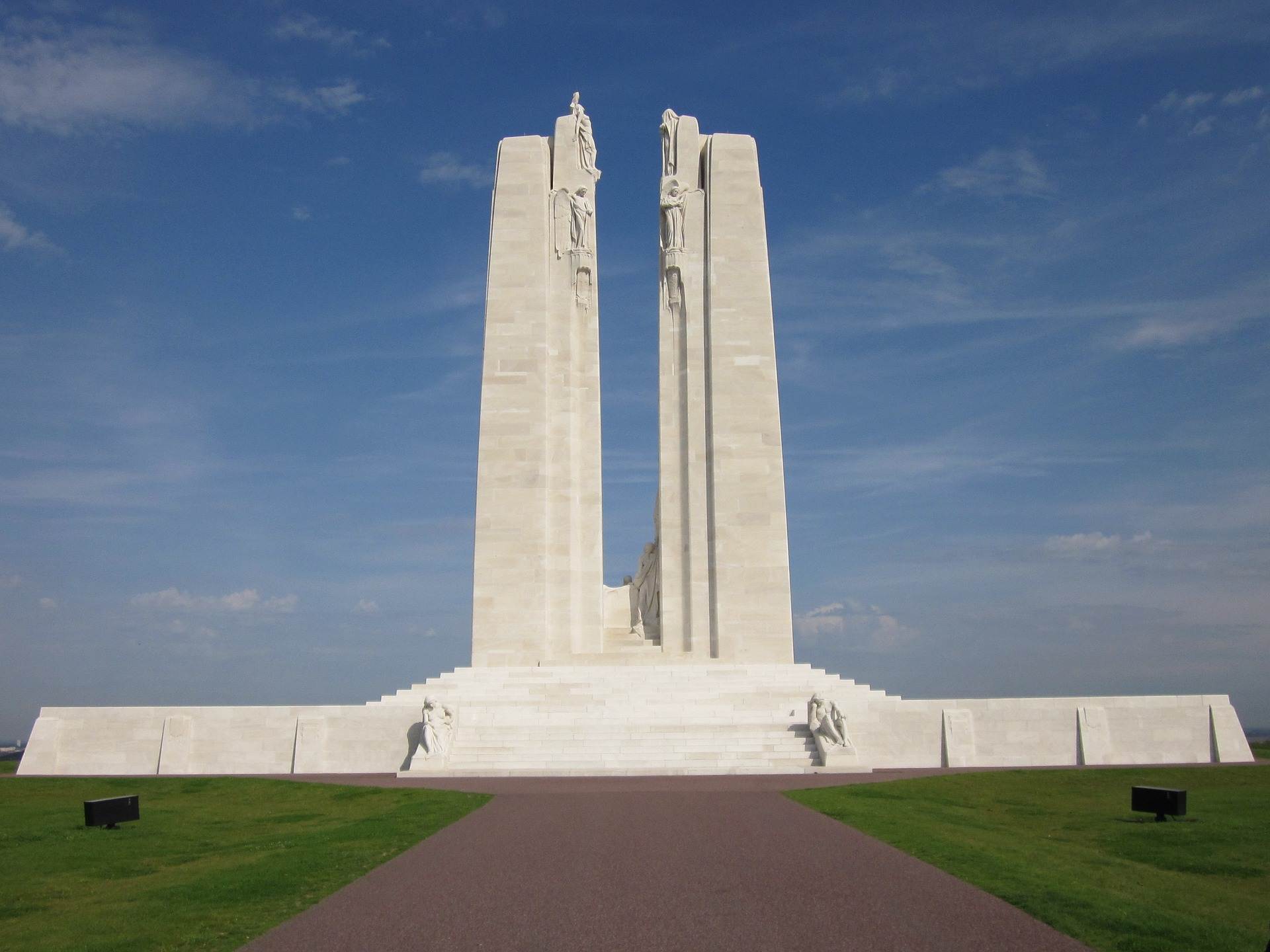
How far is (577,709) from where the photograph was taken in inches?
906

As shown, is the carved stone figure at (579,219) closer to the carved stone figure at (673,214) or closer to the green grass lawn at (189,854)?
the carved stone figure at (673,214)

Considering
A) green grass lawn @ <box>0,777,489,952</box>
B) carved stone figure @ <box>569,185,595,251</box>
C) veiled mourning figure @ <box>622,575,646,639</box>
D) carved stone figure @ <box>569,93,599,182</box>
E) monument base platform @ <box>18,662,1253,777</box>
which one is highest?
carved stone figure @ <box>569,93,599,182</box>

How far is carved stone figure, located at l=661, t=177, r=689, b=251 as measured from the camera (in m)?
31.6

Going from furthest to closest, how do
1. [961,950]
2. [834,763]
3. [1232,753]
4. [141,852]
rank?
[1232,753] < [834,763] < [141,852] < [961,950]

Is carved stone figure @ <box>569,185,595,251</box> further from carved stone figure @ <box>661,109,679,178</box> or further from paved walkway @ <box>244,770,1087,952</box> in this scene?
paved walkway @ <box>244,770,1087,952</box>

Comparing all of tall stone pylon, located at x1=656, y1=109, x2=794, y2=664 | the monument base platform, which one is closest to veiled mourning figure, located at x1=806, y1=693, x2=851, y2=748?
the monument base platform

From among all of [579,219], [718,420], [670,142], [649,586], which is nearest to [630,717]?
[649,586]

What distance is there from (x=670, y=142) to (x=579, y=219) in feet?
13.1

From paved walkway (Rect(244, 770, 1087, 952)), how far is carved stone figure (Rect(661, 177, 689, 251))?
21901mm

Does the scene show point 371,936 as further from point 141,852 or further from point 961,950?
point 141,852

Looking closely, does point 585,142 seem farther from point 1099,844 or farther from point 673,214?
point 1099,844

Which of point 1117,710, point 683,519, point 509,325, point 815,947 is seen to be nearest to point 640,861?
point 815,947

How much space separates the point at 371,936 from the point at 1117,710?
1927cm

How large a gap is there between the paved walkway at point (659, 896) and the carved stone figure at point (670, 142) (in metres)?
24.0
